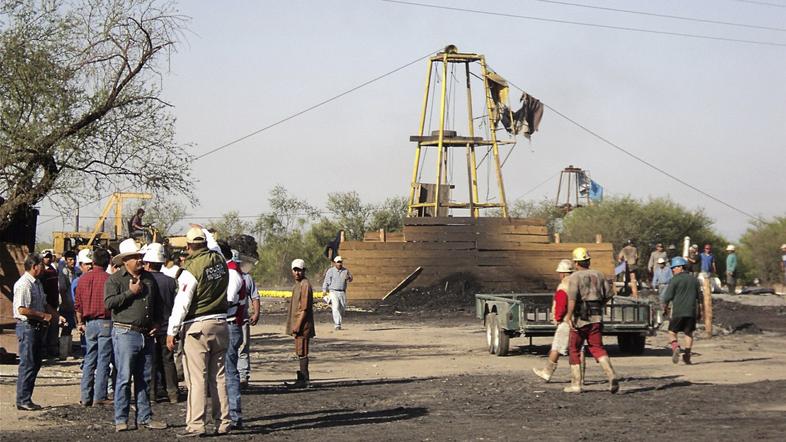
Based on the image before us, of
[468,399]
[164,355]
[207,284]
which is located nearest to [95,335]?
[164,355]

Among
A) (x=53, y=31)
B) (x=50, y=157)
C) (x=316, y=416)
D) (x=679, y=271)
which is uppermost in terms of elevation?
(x=53, y=31)

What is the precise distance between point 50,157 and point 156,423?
24.3ft

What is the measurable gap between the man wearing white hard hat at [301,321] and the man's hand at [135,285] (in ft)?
13.8

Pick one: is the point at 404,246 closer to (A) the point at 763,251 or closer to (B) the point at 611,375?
(B) the point at 611,375

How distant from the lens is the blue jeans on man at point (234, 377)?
11.5 metres

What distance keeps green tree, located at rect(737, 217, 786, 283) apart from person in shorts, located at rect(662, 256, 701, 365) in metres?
44.3

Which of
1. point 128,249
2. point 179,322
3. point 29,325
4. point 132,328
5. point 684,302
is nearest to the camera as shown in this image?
point 179,322

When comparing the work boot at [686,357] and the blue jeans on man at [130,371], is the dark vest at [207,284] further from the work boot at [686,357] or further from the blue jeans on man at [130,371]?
the work boot at [686,357]

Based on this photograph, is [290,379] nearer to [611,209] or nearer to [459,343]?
[459,343]

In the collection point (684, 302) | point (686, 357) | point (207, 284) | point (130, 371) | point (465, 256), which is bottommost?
point (686, 357)

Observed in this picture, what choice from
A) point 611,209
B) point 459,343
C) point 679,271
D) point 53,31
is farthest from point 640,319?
point 611,209

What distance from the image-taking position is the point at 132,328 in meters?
11.4

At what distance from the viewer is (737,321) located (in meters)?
27.7

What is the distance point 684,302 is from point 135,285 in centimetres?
987
